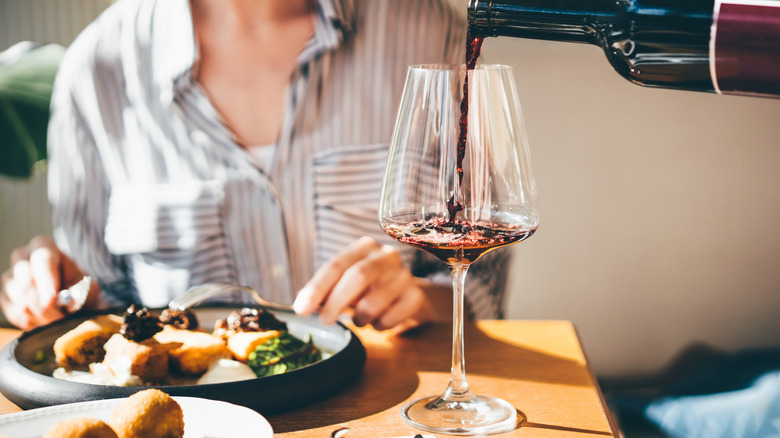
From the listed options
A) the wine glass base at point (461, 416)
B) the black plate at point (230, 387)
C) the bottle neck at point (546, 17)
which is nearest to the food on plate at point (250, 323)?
the black plate at point (230, 387)

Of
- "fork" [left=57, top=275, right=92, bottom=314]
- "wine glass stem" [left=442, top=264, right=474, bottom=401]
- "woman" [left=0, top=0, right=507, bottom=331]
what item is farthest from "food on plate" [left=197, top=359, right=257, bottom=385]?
"woman" [left=0, top=0, right=507, bottom=331]

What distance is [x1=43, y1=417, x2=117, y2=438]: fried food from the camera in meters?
0.59

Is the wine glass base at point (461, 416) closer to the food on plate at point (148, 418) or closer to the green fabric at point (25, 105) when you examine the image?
the food on plate at point (148, 418)

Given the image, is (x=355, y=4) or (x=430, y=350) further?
(x=355, y=4)

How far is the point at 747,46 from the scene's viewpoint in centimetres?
63

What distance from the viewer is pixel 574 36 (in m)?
0.73

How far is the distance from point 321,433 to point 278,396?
0.06 m

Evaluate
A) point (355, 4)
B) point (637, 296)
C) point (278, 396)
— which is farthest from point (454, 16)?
point (278, 396)

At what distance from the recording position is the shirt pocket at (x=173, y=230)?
1.87 meters

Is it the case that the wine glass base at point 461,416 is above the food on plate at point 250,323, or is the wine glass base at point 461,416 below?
below

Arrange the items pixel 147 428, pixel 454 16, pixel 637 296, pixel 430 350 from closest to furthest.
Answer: pixel 147 428 → pixel 430 350 → pixel 454 16 → pixel 637 296

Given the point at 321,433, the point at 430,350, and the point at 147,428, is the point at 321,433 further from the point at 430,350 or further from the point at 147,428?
the point at 430,350

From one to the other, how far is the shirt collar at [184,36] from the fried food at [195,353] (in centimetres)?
103

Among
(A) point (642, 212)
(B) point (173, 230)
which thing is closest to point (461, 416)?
(B) point (173, 230)
